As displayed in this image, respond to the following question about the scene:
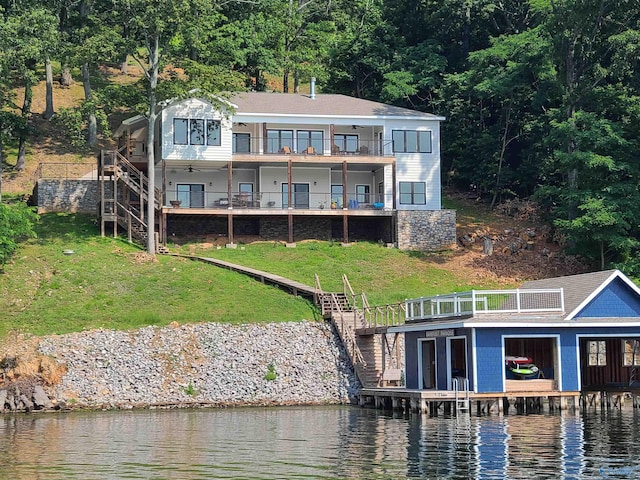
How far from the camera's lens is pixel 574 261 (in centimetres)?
6291

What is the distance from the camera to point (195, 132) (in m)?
64.1

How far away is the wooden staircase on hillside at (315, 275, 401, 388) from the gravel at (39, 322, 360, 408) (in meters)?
0.52

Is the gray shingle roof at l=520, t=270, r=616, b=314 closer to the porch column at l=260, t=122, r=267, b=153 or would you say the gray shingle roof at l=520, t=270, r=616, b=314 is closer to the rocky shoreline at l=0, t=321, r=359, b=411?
the rocky shoreline at l=0, t=321, r=359, b=411

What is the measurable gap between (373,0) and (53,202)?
1918 inches

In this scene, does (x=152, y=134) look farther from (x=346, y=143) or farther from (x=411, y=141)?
(x=411, y=141)

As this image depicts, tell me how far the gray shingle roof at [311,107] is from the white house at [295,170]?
0.09m

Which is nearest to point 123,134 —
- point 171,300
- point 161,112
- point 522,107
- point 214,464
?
point 161,112

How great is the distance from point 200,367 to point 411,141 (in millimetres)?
28109

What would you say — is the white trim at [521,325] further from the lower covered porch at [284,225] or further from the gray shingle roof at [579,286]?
the lower covered porch at [284,225]

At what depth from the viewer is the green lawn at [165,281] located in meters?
49.2

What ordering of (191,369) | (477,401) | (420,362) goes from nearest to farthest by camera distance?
1. (477,401)
2. (420,362)
3. (191,369)

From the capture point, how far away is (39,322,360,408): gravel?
43.7m

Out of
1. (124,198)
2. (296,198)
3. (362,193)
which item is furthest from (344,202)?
(124,198)

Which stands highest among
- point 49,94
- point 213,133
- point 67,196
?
point 49,94
